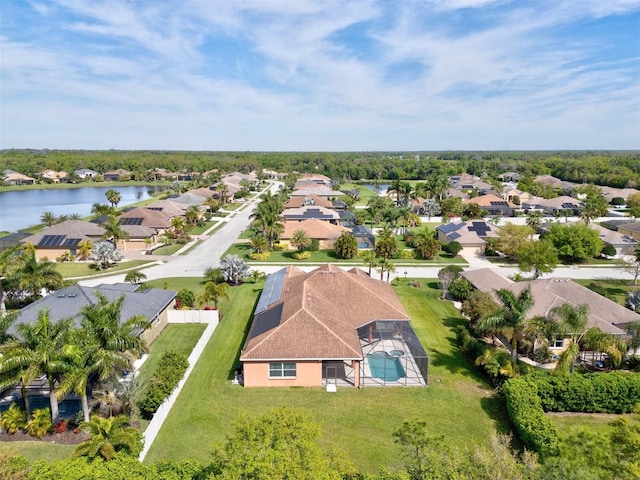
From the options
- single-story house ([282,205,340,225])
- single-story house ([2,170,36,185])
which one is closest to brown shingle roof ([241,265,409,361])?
single-story house ([282,205,340,225])

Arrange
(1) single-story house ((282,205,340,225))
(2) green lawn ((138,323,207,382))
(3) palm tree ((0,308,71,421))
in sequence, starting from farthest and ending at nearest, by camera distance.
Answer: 1. (1) single-story house ((282,205,340,225))
2. (2) green lawn ((138,323,207,382))
3. (3) palm tree ((0,308,71,421))

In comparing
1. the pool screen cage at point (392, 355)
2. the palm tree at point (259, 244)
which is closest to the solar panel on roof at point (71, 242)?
the palm tree at point (259, 244)

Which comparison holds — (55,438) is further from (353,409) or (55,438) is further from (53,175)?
(53,175)

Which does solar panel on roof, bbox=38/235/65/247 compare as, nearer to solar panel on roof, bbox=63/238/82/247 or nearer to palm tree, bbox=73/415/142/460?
solar panel on roof, bbox=63/238/82/247

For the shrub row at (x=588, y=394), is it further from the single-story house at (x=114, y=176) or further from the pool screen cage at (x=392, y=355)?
the single-story house at (x=114, y=176)

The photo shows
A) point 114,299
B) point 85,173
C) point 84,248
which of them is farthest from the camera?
point 85,173

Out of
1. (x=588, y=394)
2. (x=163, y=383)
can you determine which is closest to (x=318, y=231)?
(x=163, y=383)
